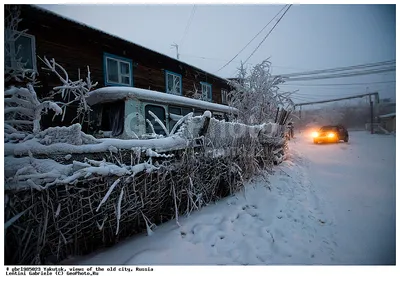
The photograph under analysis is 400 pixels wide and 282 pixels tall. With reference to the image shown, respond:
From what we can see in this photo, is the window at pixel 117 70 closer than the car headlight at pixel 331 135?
Yes

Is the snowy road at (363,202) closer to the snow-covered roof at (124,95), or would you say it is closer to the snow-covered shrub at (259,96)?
the snow-covered shrub at (259,96)

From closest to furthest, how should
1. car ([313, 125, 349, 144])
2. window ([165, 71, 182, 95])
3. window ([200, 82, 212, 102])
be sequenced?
car ([313, 125, 349, 144]) → window ([165, 71, 182, 95]) → window ([200, 82, 212, 102])

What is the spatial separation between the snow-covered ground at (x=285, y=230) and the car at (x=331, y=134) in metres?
4.05

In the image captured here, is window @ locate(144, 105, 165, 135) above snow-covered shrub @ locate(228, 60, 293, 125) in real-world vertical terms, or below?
below

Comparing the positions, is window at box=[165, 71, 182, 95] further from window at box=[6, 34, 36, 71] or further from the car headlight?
the car headlight

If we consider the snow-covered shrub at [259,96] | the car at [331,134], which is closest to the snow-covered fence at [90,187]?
the snow-covered shrub at [259,96]

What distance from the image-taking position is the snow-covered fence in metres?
1.51

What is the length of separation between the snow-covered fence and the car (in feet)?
23.7

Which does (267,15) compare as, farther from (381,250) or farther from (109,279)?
(109,279)

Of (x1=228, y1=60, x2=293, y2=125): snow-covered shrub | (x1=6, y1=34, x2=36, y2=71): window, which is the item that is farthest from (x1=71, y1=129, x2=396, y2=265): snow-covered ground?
(x1=6, y1=34, x2=36, y2=71): window

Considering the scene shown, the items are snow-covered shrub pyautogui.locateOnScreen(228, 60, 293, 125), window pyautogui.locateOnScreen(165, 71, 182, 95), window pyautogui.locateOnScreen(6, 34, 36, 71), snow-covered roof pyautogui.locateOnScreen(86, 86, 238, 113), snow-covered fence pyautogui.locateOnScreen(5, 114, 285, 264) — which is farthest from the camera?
window pyautogui.locateOnScreen(165, 71, 182, 95)

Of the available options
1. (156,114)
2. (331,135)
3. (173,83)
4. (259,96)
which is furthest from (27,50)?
(331,135)

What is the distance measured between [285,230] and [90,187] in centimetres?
255

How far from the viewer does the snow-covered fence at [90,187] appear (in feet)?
4.95
